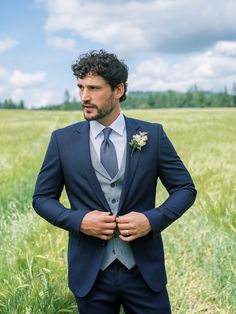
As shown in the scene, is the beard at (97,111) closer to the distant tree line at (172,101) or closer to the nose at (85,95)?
the nose at (85,95)

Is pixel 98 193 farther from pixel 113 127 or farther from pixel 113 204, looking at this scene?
pixel 113 127

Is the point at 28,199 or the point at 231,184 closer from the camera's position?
the point at 231,184

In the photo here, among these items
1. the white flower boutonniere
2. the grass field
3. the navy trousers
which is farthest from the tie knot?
the grass field

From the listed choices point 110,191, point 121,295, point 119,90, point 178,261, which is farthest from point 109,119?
point 178,261

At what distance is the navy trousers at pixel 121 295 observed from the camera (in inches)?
121

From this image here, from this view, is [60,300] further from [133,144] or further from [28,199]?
[28,199]

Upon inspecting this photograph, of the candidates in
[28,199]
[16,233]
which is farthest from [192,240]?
[28,199]

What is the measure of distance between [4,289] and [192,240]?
2.10 m

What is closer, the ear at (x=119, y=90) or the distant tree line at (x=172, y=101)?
the ear at (x=119, y=90)

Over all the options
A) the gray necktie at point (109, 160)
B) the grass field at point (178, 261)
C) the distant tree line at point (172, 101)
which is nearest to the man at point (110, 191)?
the gray necktie at point (109, 160)

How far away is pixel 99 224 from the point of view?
2.93 meters

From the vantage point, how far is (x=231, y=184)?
7.36 meters

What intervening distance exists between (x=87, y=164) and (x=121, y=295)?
2.26ft

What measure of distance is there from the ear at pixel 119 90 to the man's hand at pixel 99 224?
592 millimetres
